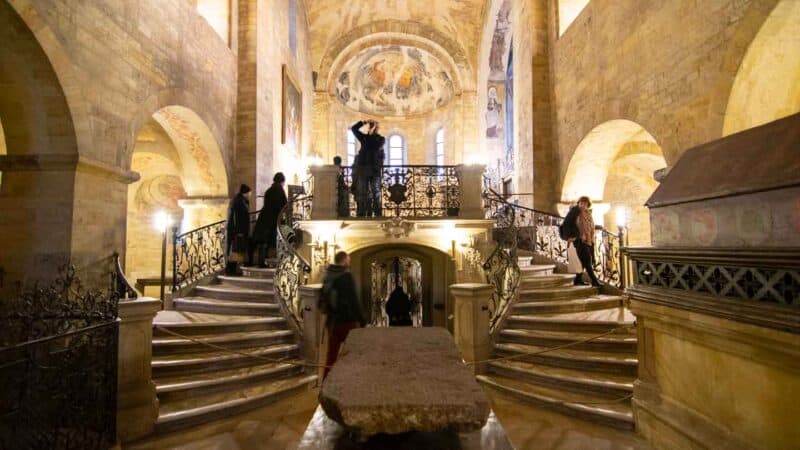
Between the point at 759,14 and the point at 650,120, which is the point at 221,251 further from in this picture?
the point at 759,14

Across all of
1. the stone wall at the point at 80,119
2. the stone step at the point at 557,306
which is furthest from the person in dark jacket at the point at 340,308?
the stone wall at the point at 80,119

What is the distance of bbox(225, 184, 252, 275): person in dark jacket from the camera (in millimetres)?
8570

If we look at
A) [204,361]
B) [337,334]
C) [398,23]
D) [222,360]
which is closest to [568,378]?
[337,334]

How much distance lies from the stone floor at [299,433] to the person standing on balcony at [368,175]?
194 inches

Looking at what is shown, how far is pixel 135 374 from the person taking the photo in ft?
12.9

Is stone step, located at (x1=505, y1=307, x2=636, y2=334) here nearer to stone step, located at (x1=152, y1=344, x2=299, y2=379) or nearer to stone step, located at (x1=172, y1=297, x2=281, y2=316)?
stone step, located at (x1=152, y1=344, x2=299, y2=379)

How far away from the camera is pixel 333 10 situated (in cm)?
1891

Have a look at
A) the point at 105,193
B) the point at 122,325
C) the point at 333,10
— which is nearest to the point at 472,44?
the point at 333,10

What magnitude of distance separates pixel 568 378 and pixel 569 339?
0.91 metres

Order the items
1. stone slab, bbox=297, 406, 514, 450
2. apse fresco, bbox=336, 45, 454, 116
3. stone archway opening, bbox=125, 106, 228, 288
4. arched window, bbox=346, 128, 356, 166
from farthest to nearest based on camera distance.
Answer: arched window, bbox=346, 128, 356, 166 < apse fresco, bbox=336, 45, 454, 116 < stone archway opening, bbox=125, 106, 228, 288 < stone slab, bbox=297, 406, 514, 450

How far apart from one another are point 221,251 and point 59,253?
486cm

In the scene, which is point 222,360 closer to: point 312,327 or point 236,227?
point 312,327

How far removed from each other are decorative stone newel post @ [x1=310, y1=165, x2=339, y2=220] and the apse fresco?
546 inches

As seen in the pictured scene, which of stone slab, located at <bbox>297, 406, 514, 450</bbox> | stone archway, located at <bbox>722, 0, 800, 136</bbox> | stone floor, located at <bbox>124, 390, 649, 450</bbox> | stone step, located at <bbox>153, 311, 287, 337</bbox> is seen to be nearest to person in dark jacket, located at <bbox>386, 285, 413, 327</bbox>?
stone step, located at <bbox>153, 311, 287, 337</bbox>
